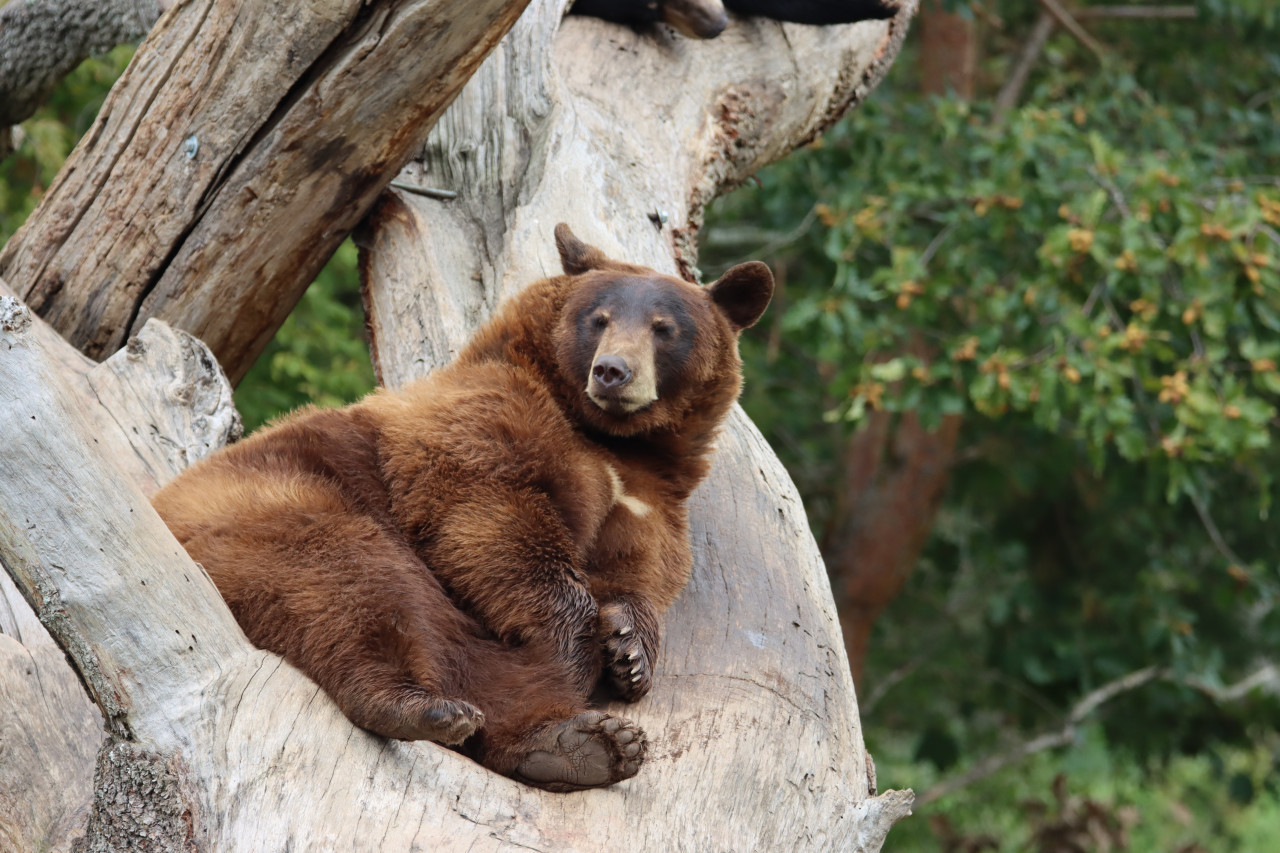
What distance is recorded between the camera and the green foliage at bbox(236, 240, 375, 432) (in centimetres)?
694

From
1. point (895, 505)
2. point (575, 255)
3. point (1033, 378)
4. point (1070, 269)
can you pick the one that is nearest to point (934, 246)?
point (1070, 269)

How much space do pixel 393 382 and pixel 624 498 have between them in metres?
1.59

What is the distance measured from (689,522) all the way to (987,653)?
686 cm

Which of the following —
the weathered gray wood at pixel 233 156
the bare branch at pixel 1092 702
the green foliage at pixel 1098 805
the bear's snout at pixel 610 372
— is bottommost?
the green foliage at pixel 1098 805

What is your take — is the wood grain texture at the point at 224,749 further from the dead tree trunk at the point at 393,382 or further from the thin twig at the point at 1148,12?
the thin twig at the point at 1148,12

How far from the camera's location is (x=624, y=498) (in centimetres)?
377

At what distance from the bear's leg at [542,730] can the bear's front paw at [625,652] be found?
0.14m

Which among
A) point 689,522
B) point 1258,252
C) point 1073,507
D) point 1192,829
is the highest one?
point 689,522

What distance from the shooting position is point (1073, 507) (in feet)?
34.6

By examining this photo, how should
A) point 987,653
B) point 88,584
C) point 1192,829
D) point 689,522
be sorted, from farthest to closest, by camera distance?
point 1192,829 → point 987,653 → point 689,522 → point 88,584

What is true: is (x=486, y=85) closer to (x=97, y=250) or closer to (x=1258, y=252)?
Answer: (x=97, y=250)

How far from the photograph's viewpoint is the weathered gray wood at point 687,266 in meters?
3.26

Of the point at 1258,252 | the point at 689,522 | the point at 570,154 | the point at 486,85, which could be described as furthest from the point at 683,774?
the point at 1258,252

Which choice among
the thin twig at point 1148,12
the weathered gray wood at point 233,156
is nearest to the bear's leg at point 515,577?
the weathered gray wood at point 233,156
